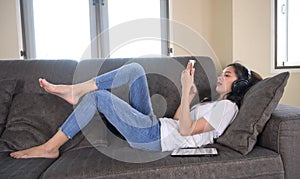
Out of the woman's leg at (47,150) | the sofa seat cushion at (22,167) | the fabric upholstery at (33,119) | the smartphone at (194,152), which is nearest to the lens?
the sofa seat cushion at (22,167)

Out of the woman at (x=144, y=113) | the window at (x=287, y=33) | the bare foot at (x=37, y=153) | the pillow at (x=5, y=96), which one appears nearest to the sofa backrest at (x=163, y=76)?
the woman at (x=144, y=113)

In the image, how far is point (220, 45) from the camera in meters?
2.90

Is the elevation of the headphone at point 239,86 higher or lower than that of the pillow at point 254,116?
higher

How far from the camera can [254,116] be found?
1.29 metres

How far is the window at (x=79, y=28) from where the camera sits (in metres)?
2.88

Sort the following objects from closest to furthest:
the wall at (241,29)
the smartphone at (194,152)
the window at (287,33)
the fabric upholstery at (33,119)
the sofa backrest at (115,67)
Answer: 1. the smartphone at (194,152)
2. the fabric upholstery at (33,119)
3. the sofa backrest at (115,67)
4. the wall at (241,29)
5. the window at (287,33)

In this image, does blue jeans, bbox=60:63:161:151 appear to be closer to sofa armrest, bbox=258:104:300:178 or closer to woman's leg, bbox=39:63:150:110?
woman's leg, bbox=39:63:150:110

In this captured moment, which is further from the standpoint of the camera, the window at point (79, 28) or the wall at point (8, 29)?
the window at point (79, 28)

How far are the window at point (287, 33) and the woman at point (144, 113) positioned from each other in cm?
155

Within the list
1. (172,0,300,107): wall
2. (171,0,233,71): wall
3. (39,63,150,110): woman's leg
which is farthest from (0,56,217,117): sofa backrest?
(171,0,233,71): wall

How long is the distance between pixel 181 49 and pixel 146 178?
2134 mm

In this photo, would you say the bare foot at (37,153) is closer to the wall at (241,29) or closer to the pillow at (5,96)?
the pillow at (5,96)

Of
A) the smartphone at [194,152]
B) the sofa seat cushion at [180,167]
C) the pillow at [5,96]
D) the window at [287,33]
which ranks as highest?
the window at [287,33]

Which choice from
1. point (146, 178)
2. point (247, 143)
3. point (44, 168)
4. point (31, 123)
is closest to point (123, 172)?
point (146, 178)
